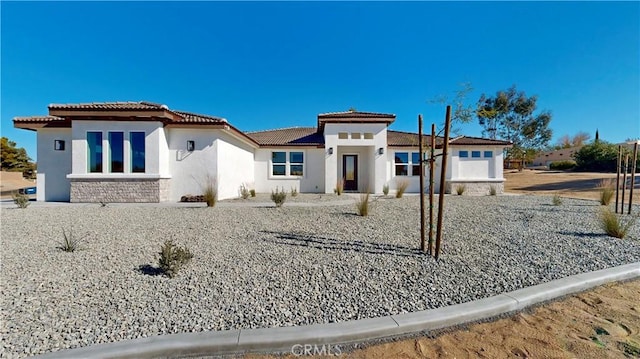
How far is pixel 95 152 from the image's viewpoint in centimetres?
1117

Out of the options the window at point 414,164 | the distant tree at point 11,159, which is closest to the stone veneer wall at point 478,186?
the window at point 414,164

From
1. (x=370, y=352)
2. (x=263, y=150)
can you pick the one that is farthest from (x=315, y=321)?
(x=263, y=150)

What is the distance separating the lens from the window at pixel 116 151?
1116cm

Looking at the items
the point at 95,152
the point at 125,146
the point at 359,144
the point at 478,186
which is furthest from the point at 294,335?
the point at 478,186

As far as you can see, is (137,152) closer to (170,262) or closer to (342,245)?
(170,262)

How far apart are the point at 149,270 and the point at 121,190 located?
9.52 meters

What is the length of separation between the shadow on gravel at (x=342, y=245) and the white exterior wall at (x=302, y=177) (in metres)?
11.1

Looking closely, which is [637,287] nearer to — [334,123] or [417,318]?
[417,318]

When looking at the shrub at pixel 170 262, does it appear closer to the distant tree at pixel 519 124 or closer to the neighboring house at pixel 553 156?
the distant tree at pixel 519 124

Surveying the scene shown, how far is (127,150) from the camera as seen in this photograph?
439 inches

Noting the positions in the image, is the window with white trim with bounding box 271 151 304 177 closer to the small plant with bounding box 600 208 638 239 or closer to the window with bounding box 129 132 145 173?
the window with bounding box 129 132 145 173

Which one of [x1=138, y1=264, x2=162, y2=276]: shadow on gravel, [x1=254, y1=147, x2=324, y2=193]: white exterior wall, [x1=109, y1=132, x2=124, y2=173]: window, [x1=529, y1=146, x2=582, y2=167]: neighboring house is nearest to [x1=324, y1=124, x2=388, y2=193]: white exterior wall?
[x1=254, y1=147, x2=324, y2=193]: white exterior wall

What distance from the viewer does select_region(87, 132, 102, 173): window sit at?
437 inches

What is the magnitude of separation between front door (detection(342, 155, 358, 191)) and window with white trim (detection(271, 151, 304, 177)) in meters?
2.98
